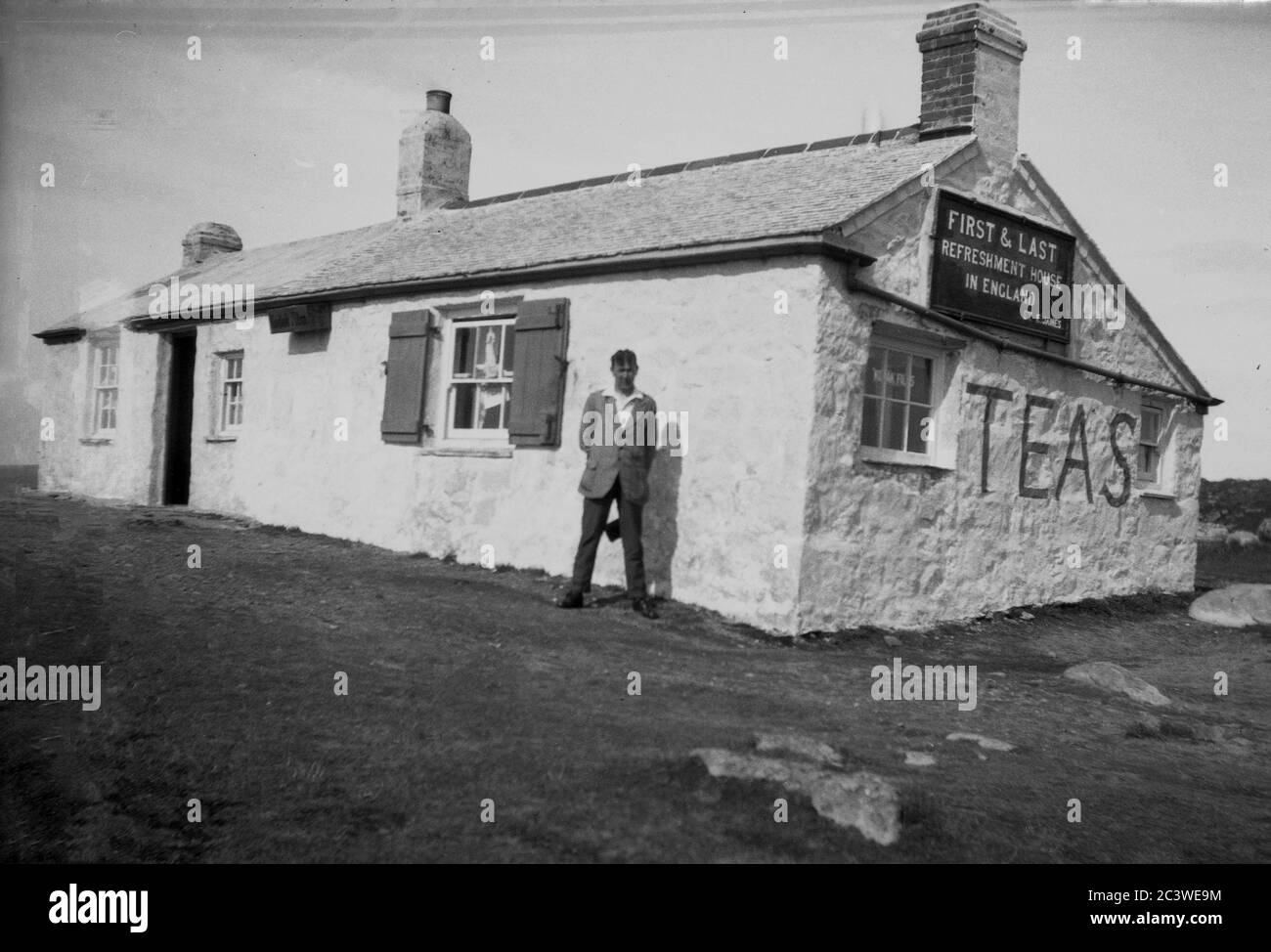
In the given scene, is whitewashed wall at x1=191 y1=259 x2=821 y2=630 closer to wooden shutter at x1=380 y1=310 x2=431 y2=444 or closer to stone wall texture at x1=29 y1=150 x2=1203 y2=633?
stone wall texture at x1=29 y1=150 x2=1203 y2=633

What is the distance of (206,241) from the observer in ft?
73.3

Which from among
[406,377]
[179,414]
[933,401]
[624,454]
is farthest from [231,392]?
[933,401]

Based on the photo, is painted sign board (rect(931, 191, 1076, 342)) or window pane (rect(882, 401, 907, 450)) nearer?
window pane (rect(882, 401, 907, 450))

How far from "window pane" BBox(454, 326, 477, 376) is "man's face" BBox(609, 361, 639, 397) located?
325 cm

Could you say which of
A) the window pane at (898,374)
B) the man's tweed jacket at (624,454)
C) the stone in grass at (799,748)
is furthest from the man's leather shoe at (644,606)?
the stone in grass at (799,748)

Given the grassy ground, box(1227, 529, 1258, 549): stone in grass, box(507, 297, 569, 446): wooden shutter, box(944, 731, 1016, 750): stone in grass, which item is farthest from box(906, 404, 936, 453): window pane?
box(1227, 529, 1258, 549): stone in grass

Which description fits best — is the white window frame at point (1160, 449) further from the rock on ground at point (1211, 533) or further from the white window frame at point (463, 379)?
the rock on ground at point (1211, 533)

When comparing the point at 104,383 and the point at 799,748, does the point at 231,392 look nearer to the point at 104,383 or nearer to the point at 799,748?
the point at 104,383

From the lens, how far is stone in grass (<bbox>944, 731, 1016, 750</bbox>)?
→ 6320 mm

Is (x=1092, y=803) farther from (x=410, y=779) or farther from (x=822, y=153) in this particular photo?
(x=822, y=153)

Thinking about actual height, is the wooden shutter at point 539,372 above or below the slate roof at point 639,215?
below

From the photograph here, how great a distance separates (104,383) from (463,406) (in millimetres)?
9523

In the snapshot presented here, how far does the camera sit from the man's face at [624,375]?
31.0 feet

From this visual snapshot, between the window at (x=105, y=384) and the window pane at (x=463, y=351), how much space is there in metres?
8.96
